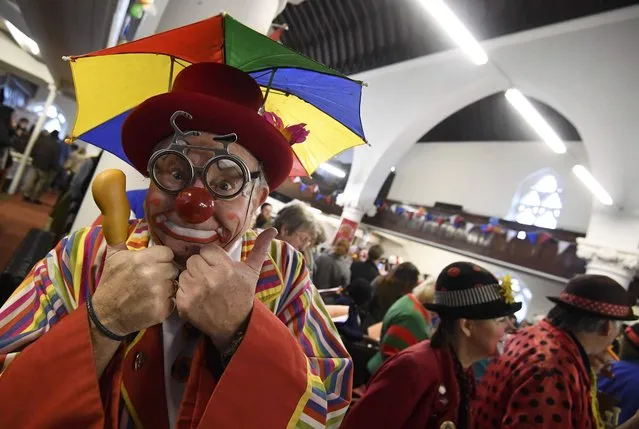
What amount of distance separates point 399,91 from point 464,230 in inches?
172

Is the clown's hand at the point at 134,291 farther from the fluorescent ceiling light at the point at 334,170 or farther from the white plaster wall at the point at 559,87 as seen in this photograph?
the fluorescent ceiling light at the point at 334,170

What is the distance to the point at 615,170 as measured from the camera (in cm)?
660

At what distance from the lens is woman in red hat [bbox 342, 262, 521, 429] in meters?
1.62

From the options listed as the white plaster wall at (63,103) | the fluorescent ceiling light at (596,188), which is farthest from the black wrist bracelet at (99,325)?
the white plaster wall at (63,103)

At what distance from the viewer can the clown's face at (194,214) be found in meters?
0.79

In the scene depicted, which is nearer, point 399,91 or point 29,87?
point 399,91

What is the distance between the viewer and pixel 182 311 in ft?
2.49

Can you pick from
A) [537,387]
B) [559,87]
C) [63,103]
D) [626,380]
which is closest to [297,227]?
[537,387]

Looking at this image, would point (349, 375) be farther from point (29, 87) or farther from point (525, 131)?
point (29, 87)

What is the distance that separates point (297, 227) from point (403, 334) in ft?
3.74

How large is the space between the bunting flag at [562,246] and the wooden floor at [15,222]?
33.1ft

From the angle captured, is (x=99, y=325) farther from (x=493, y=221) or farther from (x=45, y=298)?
(x=493, y=221)

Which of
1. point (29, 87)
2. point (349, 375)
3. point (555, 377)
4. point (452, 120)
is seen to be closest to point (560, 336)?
point (555, 377)

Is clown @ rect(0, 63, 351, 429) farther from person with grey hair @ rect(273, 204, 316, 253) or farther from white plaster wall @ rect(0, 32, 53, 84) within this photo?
white plaster wall @ rect(0, 32, 53, 84)
